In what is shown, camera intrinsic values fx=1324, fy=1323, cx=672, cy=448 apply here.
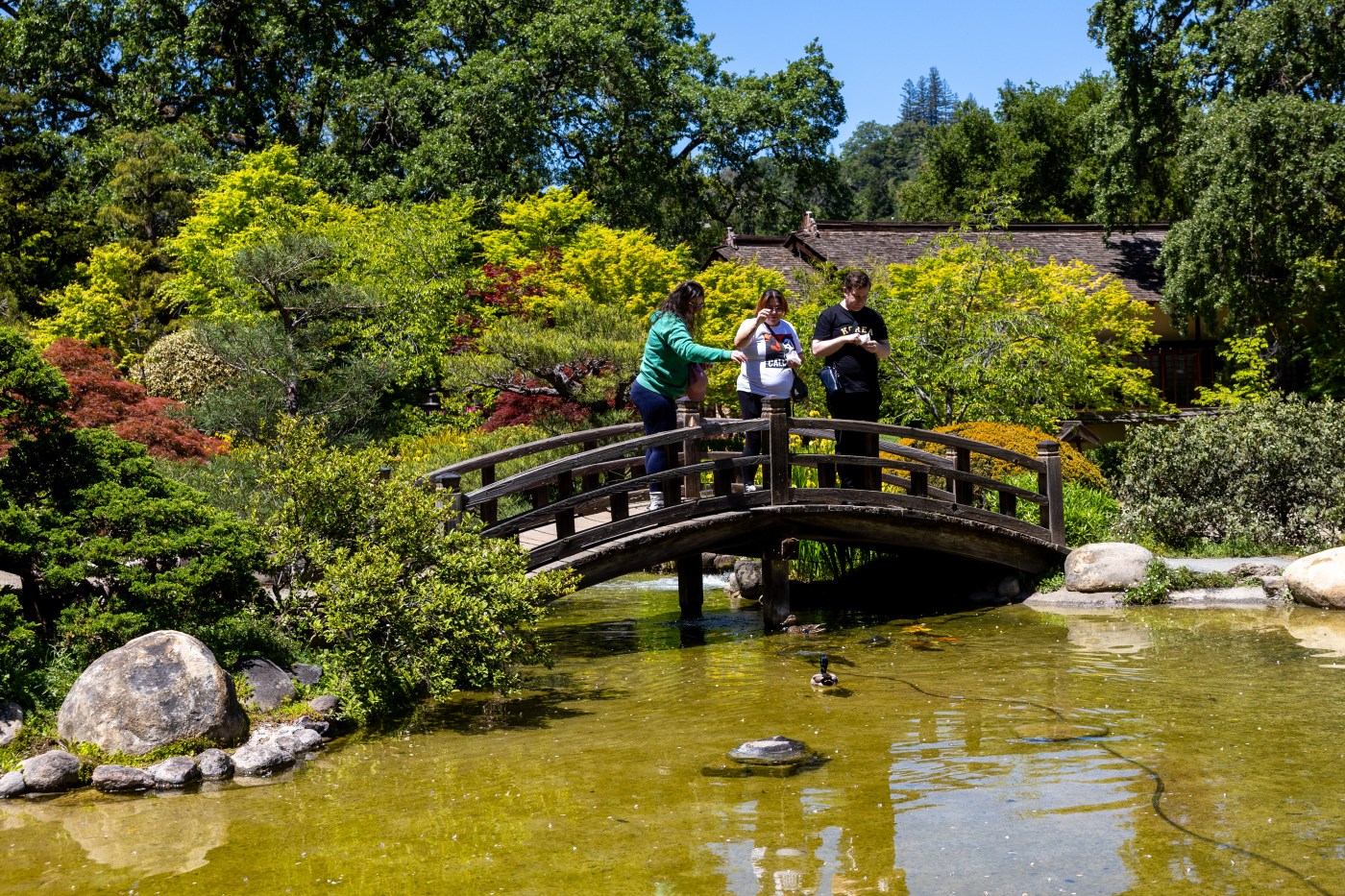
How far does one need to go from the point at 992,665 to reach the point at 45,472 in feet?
25.3

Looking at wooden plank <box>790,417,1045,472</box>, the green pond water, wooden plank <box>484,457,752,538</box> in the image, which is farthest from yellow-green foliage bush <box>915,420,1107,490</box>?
wooden plank <box>484,457,752,538</box>

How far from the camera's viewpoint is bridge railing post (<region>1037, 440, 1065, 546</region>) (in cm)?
1492

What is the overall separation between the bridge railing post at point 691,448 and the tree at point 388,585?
220 centimetres

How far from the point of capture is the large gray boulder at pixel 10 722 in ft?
28.0

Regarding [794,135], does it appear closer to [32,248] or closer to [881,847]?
[32,248]

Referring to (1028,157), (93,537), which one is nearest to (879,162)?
(1028,157)

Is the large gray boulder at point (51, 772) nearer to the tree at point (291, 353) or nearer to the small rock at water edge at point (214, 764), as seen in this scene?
the small rock at water edge at point (214, 764)

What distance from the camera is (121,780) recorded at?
8.18 meters

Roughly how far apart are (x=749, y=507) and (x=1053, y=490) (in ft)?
12.8

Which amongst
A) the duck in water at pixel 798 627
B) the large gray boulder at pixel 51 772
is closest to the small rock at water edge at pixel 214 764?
the large gray boulder at pixel 51 772

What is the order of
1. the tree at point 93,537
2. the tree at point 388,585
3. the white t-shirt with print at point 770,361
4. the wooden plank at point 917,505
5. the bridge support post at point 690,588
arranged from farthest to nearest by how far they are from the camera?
the bridge support post at point 690,588
the wooden plank at point 917,505
the white t-shirt with print at point 770,361
the tree at point 388,585
the tree at point 93,537

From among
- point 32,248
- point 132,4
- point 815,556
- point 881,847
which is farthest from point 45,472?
point 132,4

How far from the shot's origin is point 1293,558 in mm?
14789

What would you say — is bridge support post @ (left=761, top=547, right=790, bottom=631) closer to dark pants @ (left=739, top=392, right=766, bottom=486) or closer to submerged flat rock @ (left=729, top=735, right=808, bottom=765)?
dark pants @ (left=739, top=392, right=766, bottom=486)
